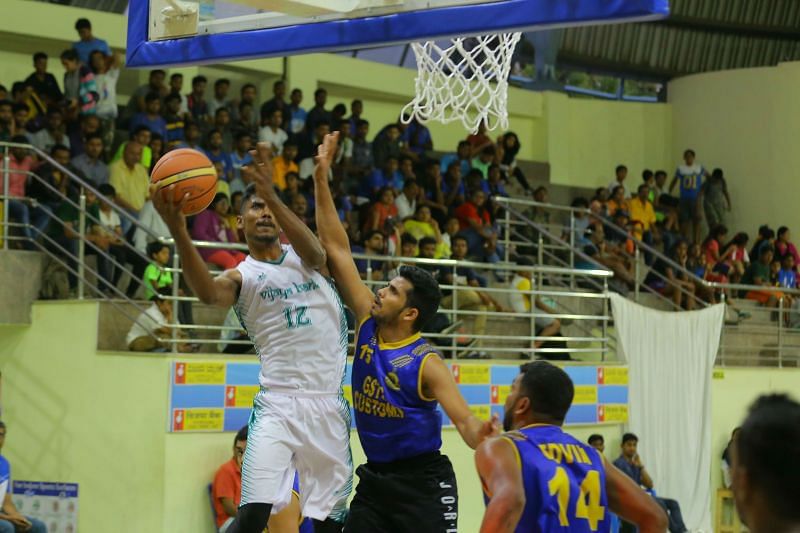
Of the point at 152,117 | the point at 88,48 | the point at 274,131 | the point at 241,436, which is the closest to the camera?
the point at 241,436

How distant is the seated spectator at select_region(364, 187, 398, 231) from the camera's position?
44.8 ft

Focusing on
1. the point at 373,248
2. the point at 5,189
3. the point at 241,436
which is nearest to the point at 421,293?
the point at 241,436

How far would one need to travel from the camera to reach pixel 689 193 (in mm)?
19625

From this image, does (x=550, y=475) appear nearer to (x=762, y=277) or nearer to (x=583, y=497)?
(x=583, y=497)

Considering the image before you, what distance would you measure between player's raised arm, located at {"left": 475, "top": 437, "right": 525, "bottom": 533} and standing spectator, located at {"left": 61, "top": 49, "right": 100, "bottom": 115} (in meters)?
9.37

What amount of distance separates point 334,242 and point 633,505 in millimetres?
2519

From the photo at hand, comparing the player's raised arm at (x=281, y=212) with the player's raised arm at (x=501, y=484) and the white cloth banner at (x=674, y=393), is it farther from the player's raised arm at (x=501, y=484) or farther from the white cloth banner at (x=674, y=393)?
the white cloth banner at (x=674, y=393)

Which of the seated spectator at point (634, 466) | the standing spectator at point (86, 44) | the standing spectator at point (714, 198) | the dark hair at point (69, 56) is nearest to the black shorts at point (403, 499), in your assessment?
the seated spectator at point (634, 466)

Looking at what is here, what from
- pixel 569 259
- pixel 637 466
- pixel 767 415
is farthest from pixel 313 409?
pixel 569 259

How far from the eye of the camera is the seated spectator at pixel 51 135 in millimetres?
12328

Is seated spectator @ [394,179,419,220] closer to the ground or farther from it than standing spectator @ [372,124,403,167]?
closer to the ground

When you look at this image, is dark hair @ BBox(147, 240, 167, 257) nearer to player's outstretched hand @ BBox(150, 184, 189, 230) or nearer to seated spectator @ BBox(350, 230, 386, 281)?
seated spectator @ BBox(350, 230, 386, 281)

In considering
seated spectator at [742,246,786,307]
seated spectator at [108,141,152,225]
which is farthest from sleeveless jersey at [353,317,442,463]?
seated spectator at [742,246,786,307]

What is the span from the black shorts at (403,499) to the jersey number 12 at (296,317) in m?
0.83
